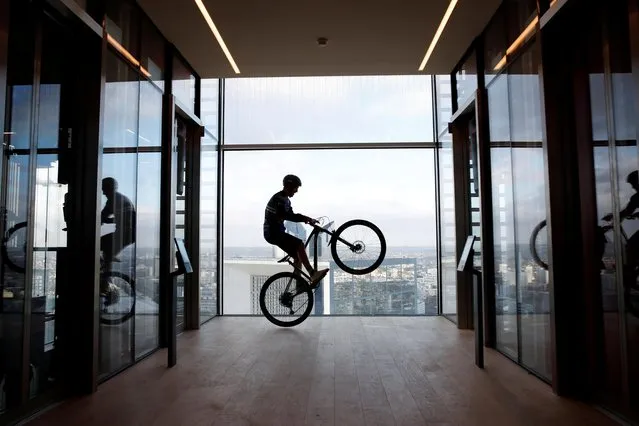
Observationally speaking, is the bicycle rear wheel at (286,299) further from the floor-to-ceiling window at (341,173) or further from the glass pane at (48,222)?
the glass pane at (48,222)

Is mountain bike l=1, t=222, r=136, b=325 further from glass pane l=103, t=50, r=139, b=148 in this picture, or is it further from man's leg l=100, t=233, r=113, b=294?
glass pane l=103, t=50, r=139, b=148

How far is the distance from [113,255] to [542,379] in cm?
328

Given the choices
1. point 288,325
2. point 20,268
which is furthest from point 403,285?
point 20,268

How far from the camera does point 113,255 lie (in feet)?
11.6

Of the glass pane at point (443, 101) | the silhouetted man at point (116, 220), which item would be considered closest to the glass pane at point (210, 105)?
the silhouetted man at point (116, 220)

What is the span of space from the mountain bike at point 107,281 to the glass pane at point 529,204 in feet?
10.3

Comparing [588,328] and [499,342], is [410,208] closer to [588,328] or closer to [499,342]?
[499,342]

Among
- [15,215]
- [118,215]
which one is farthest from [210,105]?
[15,215]

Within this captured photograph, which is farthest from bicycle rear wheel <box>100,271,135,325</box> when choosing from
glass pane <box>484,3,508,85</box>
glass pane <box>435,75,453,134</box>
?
glass pane <box>435,75,453,134</box>

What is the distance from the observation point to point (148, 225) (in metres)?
4.19

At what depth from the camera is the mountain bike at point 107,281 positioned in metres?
2.47

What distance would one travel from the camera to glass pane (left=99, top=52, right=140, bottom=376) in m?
3.41

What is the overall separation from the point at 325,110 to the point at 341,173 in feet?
2.97

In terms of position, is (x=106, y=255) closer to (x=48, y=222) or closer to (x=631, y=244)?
(x=48, y=222)
